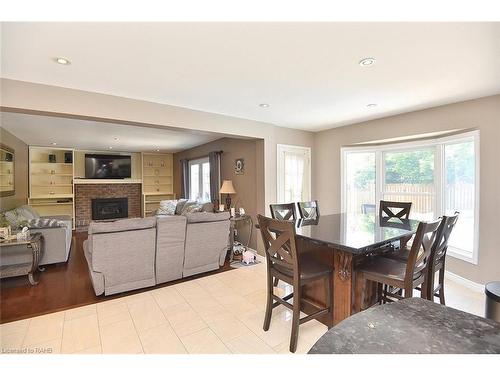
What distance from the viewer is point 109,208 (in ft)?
25.2

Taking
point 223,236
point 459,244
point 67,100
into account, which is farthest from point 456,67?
point 67,100

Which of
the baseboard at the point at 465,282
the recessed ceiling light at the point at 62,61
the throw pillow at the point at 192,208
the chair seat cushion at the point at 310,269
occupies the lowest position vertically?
the baseboard at the point at 465,282

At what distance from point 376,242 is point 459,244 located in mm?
2535

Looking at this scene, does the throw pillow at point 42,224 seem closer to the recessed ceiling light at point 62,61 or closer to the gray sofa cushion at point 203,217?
the gray sofa cushion at point 203,217

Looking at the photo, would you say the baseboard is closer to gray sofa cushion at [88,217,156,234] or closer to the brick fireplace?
gray sofa cushion at [88,217,156,234]

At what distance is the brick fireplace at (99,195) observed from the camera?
731 centimetres

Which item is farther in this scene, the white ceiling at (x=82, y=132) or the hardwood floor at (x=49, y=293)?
the white ceiling at (x=82, y=132)

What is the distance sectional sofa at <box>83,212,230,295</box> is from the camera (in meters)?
2.77

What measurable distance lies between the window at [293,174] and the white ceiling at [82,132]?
A: 4.30 feet

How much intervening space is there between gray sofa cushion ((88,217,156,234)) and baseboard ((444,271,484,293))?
4056 millimetres

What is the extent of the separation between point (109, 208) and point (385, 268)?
792 cm

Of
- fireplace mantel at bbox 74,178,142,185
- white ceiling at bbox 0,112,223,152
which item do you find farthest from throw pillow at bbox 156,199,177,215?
fireplace mantel at bbox 74,178,142,185

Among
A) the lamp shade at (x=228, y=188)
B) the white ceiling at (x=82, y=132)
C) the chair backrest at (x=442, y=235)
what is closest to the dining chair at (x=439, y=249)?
the chair backrest at (x=442, y=235)

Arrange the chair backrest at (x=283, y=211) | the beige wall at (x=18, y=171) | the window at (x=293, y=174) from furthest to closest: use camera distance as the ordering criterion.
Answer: the beige wall at (x=18, y=171) → the window at (x=293, y=174) → the chair backrest at (x=283, y=211)
